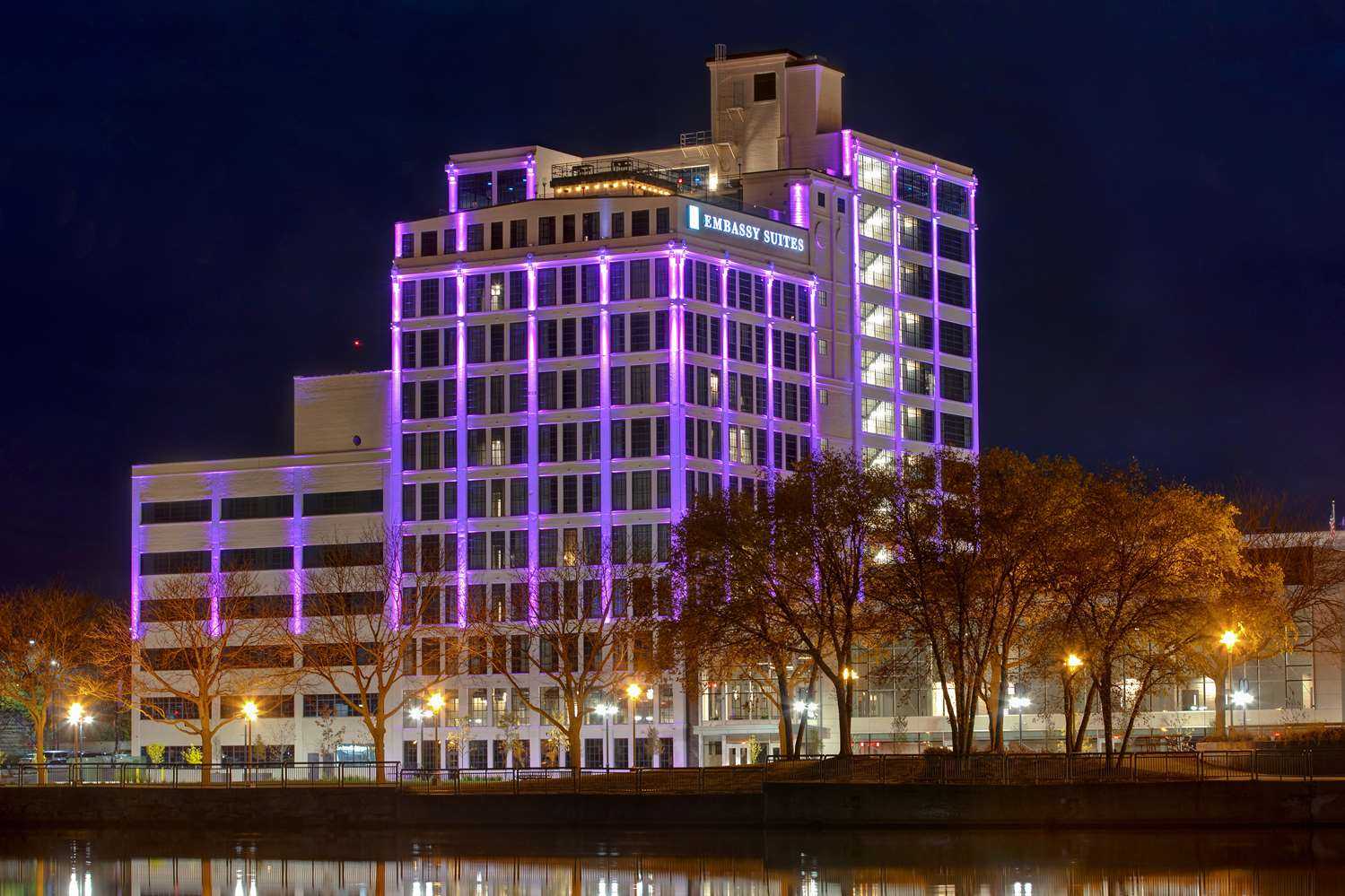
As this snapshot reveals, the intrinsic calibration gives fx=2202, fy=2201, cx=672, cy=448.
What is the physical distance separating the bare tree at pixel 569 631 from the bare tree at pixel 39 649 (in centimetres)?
2880

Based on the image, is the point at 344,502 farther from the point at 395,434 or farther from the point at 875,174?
the point at 875,174

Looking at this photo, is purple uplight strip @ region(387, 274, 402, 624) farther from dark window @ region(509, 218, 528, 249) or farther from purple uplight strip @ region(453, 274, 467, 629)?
dark window @ region(509, 218, 528, 249)

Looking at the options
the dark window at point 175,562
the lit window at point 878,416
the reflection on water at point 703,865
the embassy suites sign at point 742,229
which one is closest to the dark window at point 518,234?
the embassy suites sign at point 742,229

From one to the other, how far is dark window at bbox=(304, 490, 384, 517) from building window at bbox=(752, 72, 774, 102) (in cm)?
4977

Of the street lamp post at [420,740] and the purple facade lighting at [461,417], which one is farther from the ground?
the purple facade lighting at [461,417]

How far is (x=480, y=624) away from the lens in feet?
529

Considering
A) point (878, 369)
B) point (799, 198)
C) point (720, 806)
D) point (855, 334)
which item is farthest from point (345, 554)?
point (720, 806)

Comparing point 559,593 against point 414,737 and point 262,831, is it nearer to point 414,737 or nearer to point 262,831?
point 414,737

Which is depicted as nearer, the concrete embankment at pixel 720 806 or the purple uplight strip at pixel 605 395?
the concrete embankment at pixel 720 806

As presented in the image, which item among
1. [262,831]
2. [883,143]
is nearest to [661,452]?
[883,143]

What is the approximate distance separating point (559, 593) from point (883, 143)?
57334 millimetres

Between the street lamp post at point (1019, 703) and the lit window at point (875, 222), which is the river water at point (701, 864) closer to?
the street lamp post at point (1019, 703)

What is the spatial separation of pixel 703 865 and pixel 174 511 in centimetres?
11022

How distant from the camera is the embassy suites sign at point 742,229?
176 m
